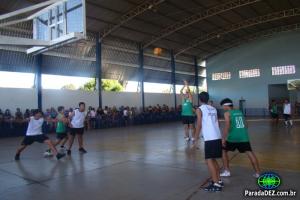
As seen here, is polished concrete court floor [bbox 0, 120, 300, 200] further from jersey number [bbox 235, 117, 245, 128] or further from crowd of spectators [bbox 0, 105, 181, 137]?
crowd of spectators [bbox 0, 105, 181, 137]

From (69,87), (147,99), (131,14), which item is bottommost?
(147,99)

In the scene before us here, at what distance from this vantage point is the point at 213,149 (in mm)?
5340

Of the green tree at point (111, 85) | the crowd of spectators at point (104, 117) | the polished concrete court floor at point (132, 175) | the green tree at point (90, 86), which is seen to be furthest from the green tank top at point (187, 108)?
the green tree at point (111, 85)

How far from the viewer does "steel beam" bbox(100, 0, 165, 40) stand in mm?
22375

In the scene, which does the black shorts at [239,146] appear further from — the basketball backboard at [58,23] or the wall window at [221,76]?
the wall window at [221,76]

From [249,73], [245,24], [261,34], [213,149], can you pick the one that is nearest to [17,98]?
[213,149]

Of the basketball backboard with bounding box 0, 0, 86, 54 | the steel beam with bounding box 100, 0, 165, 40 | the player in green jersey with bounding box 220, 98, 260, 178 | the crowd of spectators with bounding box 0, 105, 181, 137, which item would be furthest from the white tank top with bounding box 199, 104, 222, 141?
the steel beam with bounding box 100, 0, 165, 40

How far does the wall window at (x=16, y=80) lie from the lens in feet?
66.0

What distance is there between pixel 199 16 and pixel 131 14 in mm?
6545

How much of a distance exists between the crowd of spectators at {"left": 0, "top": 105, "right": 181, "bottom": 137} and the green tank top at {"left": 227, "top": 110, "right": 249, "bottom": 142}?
8.14 m

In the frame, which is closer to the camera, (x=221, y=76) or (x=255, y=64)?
(x=255, y=64)

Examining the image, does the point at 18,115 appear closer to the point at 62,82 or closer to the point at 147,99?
the point at 62,82

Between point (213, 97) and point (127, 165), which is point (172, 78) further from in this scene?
point (127, 165)

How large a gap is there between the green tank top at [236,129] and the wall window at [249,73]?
3347 cm
